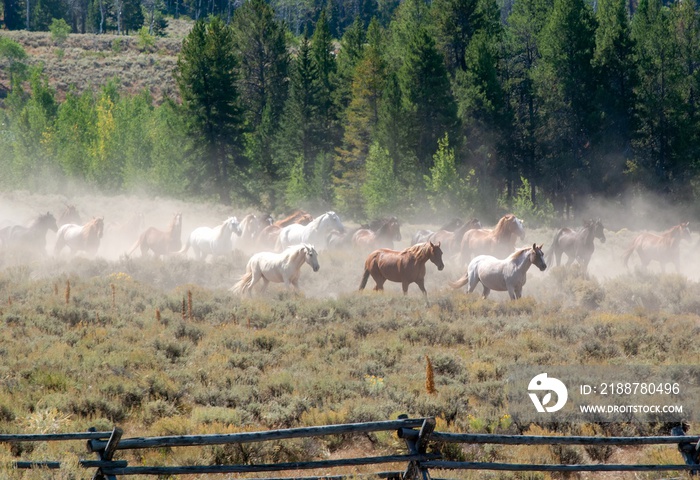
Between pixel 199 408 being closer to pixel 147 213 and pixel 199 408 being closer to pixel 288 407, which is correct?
pixel 288 407

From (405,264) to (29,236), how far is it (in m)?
15.5

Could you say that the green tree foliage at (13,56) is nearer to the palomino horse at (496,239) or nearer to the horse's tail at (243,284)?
the palomino horse at (496,239)

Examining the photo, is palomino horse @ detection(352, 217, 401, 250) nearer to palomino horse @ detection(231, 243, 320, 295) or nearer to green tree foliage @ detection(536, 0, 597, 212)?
palomino horse @ detection(231, 243, 320, 295)

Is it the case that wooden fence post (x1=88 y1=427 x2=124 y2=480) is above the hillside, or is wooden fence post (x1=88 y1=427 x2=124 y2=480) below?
below

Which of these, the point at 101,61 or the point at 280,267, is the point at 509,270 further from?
the point at 101,61

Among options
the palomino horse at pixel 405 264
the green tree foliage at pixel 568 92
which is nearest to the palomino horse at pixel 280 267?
the palomino horse at pixel 405 264

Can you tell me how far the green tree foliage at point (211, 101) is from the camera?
4709 cm

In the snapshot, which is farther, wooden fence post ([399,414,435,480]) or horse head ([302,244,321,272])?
horse head ([302,244,321,272])

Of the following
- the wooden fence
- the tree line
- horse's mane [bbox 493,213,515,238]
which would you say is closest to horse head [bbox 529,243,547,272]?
horse's mane [bbox 493,213,515,238]

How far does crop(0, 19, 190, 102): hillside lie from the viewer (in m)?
91.2

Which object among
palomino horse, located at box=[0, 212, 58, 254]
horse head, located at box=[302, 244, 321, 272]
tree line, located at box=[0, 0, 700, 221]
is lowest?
palomino horse, located at box=[0, 212, 58, 254]

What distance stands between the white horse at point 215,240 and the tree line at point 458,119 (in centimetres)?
1710

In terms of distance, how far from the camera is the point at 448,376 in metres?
13.1

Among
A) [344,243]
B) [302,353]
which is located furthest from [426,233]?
[302,353]
